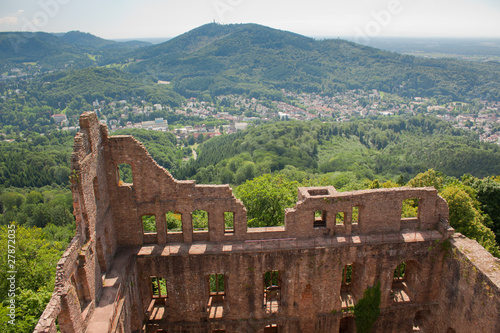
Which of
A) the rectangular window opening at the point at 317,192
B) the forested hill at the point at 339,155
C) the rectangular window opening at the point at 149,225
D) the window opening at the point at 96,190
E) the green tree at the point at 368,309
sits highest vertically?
the window opening at the point at 96,190

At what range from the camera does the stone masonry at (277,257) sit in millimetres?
16906

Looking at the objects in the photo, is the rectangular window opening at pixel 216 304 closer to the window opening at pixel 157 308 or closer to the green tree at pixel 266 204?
the window opening at pixel 157 308

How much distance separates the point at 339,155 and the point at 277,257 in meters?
73.4

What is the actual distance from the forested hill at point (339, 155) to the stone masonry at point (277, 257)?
142ft

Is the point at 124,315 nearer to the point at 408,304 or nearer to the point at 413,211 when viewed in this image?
the point at 408,304

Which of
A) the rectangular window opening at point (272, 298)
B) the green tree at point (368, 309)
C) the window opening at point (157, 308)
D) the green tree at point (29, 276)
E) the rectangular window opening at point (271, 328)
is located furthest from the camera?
the rectangular window opening at point (271, 328)

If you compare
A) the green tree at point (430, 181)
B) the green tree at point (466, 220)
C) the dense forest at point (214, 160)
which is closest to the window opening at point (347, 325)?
the dense forest at point (214, 160)

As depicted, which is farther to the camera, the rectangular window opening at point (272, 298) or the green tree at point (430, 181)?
the green tree at point (430, 181)

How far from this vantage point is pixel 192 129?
166m

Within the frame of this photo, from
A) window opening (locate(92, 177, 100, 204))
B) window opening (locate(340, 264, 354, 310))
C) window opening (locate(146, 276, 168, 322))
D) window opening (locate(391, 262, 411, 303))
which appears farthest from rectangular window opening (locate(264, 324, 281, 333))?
window opening (locate(92, 177, 100, 204))

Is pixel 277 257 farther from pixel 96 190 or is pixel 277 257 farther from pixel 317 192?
pixel 96 190

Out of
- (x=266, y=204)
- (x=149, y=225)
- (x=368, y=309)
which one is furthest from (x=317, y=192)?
(x=149, y=225)

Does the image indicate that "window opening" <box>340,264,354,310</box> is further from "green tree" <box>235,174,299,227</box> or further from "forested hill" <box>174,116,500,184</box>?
"forested hill" <box>174,116,500,184</box>

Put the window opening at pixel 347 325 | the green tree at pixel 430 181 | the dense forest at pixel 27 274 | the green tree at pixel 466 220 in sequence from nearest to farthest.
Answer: the dense forest at pixel 27 274
the window opening at pixel 347 325
the green tree at pixel 466 220
the green tree at pixel 430 181
